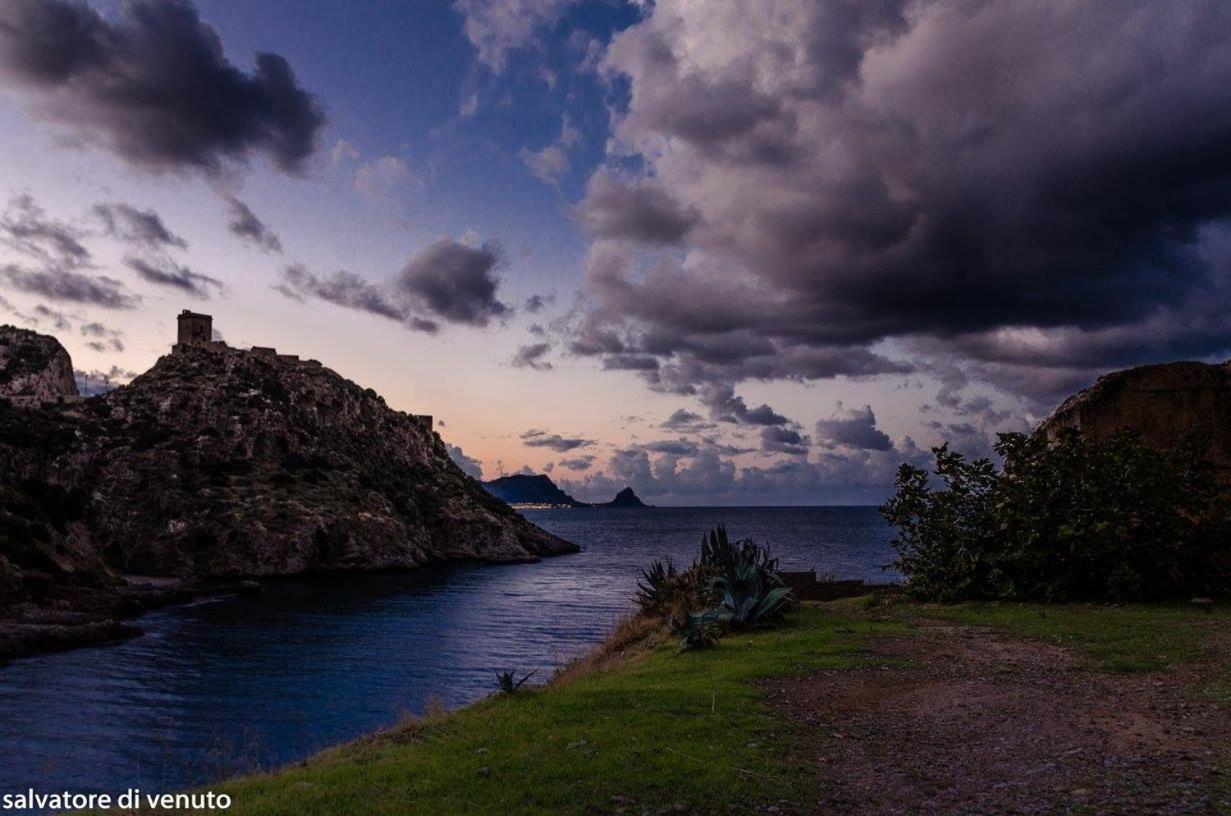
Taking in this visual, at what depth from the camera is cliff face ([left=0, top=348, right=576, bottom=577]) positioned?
2687 inches

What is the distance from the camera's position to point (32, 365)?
10619 centimetres

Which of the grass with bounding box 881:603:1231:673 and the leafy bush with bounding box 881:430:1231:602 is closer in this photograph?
the grass with bounding box 881:603:1231:673

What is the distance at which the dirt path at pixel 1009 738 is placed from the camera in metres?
6.79

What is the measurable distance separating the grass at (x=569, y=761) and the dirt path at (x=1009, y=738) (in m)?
0.69

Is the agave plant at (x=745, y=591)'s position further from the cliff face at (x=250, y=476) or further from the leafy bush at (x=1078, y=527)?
the cliff face at (x=250, y=476)

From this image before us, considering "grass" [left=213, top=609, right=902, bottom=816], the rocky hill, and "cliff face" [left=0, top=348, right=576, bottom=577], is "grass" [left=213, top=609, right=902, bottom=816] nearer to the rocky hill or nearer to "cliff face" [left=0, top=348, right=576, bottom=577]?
the rocky hill

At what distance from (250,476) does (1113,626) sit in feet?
268

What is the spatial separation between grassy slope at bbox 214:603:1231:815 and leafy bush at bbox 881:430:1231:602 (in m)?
4.96

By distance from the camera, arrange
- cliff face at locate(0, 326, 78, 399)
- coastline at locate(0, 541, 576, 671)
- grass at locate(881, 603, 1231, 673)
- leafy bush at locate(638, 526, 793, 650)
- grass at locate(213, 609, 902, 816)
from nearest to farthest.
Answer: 1. grass at locate(213, 609, 902, 816)
2. grass at locate(881, 603, 1231, 673)
3. leafy bush at locate(638, 526, 793, 650)
4. coastline at locate(0, 541, 576, 671)
5. cliff face at locate(0, 326, 78, 399)

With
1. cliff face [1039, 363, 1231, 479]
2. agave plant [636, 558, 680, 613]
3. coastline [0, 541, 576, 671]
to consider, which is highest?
cliff face [1039, 363, 1231, 479]

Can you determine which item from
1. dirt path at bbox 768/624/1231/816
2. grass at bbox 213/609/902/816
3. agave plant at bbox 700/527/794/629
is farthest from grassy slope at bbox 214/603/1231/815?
agave plant at bbox 700/527/794/629

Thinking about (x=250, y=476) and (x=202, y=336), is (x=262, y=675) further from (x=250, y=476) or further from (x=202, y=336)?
(x=202, y=336)

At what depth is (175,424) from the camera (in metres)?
82.4

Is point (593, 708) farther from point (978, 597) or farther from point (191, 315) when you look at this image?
point (191, 315)
